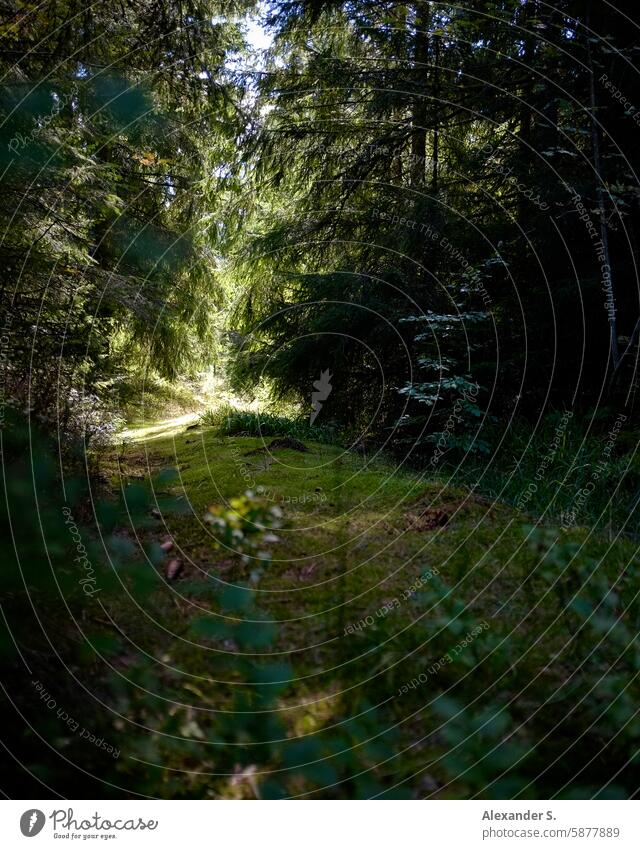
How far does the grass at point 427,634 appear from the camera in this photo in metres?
1.71

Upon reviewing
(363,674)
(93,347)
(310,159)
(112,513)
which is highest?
(310,159)

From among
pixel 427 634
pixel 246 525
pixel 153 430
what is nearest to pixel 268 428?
pixel 153 430

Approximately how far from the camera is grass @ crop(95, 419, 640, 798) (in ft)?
5.61

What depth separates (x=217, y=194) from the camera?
26.8 ft

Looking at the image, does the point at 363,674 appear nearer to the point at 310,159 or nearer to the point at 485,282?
the point at 485,282

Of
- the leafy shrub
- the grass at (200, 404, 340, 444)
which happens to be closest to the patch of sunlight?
the grass at (200, 404, 340, 444)

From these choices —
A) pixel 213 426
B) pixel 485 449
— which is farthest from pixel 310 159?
pixel 485 449

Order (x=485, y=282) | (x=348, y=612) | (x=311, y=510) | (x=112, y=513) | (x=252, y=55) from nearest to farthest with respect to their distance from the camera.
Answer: (x=112, y=513)
(x=348, y=612)
(x=311, y=510)
(x=485, y=282)
(x=252, y=55)

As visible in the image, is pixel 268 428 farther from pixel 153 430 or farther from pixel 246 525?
pixel 246 525

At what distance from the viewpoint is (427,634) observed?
2.36 metres

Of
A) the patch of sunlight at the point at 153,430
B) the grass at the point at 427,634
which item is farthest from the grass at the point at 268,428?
the grass at the point at 427,634

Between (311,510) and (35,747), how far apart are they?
2795 millimetres

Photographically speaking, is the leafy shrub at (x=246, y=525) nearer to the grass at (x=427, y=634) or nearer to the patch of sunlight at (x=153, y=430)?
the grass at (x=427, y=634)

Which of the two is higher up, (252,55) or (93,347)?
(252,55)
